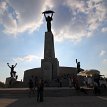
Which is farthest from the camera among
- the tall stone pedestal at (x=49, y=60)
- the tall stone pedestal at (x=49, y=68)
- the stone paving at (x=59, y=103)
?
the tall stone pedestal at (x=49, y=60)

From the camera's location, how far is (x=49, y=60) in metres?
44.1

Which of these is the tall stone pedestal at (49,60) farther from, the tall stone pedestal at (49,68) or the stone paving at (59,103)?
the stone paving at (59,103)

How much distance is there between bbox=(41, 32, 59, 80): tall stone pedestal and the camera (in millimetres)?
43697

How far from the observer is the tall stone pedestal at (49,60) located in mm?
43697

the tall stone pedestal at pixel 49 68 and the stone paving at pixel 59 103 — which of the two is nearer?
the stone paving at pixel 59 103

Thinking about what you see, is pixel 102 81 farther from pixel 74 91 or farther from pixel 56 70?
pixel 56 70

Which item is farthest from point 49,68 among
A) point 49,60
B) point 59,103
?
point 59,103

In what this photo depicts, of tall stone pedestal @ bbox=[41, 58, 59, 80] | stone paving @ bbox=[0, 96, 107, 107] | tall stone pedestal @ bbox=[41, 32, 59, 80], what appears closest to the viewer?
stone paving @ bbox=[0, 96, 107, 107]

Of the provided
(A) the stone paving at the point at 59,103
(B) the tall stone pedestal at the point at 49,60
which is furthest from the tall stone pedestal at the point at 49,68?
(A) the stone paving at the point at 59,103

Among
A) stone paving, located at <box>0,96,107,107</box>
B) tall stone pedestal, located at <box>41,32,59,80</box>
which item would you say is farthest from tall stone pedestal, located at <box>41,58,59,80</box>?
stone paving, located at <box>0,96,107,107</box>

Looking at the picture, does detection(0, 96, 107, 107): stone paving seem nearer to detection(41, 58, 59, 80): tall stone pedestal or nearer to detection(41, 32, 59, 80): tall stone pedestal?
detection(41, 58, 59, 80): tall stone pedestal

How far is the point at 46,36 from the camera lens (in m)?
45.5

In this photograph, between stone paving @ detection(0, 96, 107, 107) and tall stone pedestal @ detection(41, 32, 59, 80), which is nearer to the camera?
stone paving @ detection(0, 96, 107, 107)

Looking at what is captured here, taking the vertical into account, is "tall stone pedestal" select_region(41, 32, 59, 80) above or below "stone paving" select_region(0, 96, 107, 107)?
above
